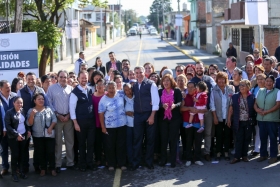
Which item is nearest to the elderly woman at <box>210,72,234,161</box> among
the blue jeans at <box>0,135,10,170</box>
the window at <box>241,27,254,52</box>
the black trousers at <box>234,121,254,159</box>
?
the black trousers at <box>234,121,254,159</box>

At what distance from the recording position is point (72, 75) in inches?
448

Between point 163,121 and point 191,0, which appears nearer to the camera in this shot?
point 163,121

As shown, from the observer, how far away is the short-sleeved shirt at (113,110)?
8.84m

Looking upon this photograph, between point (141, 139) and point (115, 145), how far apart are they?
0.53 metres

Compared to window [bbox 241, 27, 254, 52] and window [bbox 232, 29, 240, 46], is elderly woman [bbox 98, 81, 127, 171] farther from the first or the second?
window [bbox 232, 29, 240, 46]

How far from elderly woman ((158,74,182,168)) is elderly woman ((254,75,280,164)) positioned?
5.30 feet

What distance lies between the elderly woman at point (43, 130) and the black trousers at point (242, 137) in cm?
364

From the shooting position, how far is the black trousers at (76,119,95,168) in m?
8.96

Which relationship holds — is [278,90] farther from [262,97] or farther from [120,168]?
[120,168]

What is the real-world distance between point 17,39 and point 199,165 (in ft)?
19.4

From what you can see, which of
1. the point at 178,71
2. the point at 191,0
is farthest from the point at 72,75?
the point at 191,0

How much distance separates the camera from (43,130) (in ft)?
28.2

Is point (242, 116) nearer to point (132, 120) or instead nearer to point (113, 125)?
point (132, 120)

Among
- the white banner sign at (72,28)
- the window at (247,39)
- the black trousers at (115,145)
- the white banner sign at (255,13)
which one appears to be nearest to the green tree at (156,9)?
the window at (247,39)
